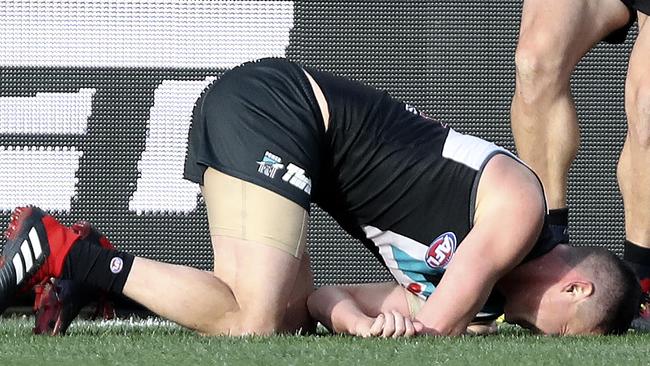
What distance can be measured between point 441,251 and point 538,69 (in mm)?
903

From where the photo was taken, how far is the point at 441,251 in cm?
287

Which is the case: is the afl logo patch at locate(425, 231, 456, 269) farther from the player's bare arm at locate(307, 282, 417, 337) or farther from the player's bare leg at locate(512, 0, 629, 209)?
the player's bare leg at locate(512, 0, 629, 209)

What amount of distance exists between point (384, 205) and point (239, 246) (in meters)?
0.33

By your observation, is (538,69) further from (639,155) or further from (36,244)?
(36,244)

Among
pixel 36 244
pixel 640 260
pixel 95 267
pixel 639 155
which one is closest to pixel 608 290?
pixel 640 260

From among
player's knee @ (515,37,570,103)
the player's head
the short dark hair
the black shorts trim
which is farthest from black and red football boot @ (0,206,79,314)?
the black shorts trim

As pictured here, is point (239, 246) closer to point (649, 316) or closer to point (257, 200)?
point (257, 200)

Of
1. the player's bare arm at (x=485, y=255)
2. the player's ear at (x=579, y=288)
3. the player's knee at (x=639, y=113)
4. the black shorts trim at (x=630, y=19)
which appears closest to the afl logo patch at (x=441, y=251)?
the player's bare arm at (x=485, y=255)

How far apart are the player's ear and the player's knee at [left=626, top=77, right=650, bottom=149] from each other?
2.66 feet

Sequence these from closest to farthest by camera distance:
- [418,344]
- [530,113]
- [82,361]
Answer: [82,361] → [418,344] → [530,113]

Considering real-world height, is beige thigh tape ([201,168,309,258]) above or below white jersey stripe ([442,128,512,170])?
below

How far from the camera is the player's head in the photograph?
2904mm

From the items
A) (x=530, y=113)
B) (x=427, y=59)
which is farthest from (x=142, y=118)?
(x=530, y=113)

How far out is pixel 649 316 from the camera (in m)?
3.36
